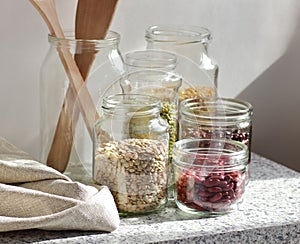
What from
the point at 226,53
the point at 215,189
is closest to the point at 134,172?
the point at 215,189

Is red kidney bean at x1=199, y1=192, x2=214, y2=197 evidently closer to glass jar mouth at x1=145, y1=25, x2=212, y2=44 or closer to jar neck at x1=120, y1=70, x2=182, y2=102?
jar neck at x1=120, y1=70, x2=182, y2=102

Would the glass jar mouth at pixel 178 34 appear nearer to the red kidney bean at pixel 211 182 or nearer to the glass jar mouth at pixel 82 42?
the glass jar mouth at pixel 82 42

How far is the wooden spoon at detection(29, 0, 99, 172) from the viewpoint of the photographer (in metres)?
1.17

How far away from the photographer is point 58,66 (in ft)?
3.89

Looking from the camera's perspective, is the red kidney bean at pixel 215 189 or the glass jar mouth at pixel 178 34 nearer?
the red kidney bean at pixel 215 189

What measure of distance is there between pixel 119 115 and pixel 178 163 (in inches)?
4.8

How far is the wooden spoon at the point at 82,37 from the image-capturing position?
47.0 inches

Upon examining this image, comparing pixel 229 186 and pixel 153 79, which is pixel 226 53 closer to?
pixel 153 79

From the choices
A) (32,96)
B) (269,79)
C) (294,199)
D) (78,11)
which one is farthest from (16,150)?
(269,79)

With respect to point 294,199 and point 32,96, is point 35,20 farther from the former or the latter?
point 294,199

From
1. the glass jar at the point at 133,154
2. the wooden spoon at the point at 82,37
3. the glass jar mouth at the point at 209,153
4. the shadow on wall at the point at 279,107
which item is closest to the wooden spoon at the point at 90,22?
the wooden spoon at the point at 82,37

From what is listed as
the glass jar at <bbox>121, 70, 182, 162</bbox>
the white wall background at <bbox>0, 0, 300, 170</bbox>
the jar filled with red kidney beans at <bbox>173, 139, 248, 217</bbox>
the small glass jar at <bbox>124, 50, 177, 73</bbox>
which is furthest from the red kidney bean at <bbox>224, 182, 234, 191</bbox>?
the white wall background at <bbox>0, 0, 300, 170</bbox>

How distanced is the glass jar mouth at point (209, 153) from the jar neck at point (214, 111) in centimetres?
4

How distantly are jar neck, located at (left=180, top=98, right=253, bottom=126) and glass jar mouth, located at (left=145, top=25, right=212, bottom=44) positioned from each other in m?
0.12
